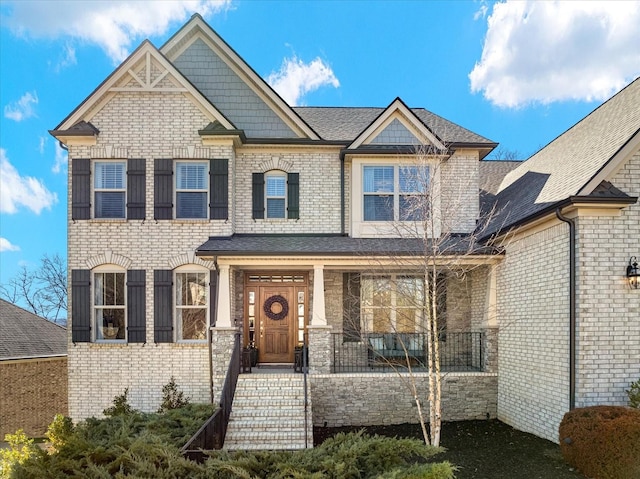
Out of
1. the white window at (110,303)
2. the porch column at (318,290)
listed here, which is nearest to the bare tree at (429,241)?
the porch column at (318,290)

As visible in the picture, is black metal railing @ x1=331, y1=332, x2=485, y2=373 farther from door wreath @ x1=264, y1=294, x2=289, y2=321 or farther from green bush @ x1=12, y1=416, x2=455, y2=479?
green bush @ x1=12, y1=416, x2=455, y2=479

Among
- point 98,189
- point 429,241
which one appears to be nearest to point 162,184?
point 98,189

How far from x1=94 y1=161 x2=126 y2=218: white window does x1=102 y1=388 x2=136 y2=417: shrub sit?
4.21 m

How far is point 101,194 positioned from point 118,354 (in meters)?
3.85

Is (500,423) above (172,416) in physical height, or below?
below

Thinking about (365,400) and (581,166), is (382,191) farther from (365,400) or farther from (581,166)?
(365,400)

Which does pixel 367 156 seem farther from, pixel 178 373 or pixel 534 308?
pixel 178 373

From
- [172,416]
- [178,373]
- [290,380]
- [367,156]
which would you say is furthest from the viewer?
[367,156]

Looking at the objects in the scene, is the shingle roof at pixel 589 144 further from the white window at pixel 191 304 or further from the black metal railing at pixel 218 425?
the white window at pixel 191 304

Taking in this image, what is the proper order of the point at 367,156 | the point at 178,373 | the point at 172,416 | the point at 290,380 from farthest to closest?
the point at 367,156 → the point at 178,373 → the point at 290,380 → the point at 172,416

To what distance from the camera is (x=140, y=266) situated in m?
11.2

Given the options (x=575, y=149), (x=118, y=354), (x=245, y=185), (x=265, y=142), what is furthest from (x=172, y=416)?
(x=575, y=149)

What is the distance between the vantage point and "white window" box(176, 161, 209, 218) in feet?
37.4

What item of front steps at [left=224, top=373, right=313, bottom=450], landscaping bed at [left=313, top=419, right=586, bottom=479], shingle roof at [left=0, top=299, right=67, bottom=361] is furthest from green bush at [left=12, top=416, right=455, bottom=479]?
shingle roof at [left=0, top=299, right=67, bottom=361]
